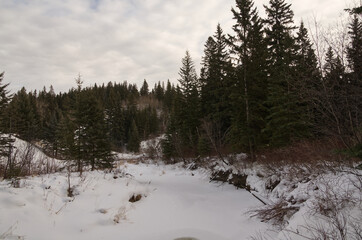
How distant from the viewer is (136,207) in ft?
23.9

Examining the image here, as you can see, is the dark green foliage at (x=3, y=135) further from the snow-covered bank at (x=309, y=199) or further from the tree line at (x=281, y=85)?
the tree line at (x=281, y=85)

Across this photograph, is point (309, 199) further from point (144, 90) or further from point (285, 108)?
point (144, 90)

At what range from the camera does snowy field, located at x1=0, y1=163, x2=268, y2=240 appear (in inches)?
191

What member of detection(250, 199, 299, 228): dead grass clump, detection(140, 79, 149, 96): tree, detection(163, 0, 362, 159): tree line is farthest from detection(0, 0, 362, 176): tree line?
detection(140, 79, 149, 96): tree

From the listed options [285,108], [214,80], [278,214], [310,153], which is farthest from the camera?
[214,80]

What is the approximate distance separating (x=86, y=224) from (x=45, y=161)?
A: 217 inches

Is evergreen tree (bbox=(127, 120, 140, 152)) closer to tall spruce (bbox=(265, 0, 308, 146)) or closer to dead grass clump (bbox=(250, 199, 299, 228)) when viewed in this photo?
tall spruce (bbox=(265, 0, 308, 146))

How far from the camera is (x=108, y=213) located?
20.7ft

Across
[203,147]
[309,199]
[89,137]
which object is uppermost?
[89,137]

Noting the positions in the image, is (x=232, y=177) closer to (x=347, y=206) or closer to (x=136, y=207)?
(x=136, y=207)

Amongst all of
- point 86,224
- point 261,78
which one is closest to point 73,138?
point 86,224

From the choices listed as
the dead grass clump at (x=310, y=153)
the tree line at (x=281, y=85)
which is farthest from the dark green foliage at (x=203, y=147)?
the dead grass clump at (x=310, y=153)

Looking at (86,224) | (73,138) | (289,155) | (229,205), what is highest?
(73,138)

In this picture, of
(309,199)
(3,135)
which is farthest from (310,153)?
(3,135)
